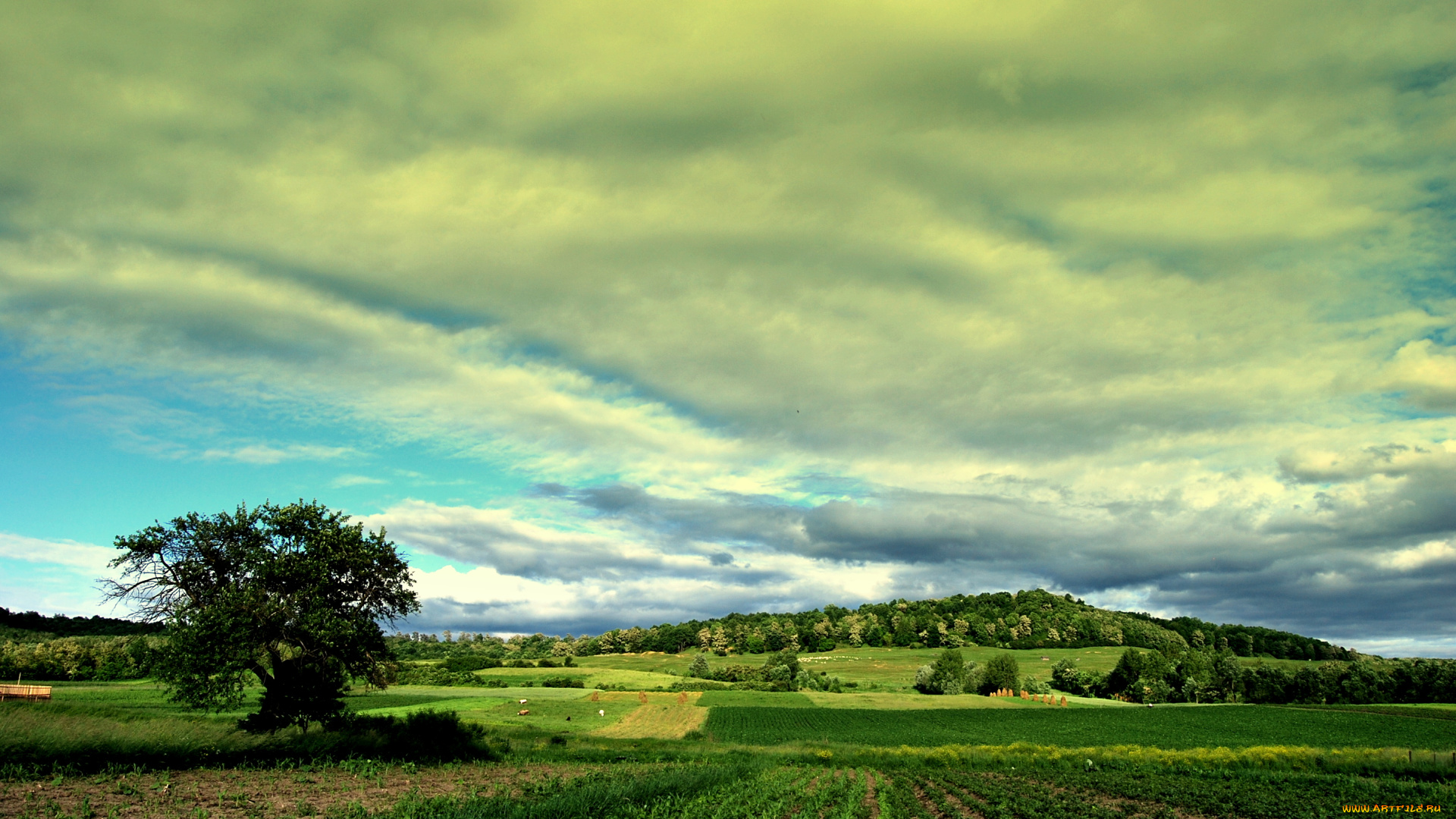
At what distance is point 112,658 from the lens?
293ft

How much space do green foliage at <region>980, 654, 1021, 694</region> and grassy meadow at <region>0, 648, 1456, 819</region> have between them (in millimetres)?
34891

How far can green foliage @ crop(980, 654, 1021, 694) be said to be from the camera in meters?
124

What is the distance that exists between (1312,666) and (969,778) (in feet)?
339

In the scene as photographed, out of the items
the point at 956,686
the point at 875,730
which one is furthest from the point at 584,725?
the point at 956,686

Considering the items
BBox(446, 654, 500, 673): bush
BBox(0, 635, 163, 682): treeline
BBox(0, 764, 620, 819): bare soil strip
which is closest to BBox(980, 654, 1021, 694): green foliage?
BBox(446, 654, 500, 673): bush

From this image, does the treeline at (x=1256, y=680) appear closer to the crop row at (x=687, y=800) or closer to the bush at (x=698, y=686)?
the bush at (x=698, y=686)

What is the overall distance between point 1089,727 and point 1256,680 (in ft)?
187

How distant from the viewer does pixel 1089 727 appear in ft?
247

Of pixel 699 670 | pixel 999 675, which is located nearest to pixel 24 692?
pixel 699 670

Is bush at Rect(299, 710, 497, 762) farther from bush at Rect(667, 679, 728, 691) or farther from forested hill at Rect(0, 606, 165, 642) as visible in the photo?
→ forested hill at Rect(0, 606, 165, 642)

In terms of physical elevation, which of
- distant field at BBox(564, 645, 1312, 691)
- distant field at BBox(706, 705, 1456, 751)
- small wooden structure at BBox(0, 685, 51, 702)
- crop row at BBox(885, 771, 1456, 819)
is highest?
crop row at BBox(885, 771, 1456, 819)

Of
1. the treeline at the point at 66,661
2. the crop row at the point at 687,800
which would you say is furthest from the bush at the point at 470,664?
the crop row at the point at 687,800

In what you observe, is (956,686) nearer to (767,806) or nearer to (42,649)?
(767,806)

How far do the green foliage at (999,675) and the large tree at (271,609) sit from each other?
11067 cm
